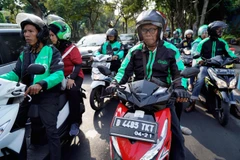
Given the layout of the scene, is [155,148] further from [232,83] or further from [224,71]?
[224,71]

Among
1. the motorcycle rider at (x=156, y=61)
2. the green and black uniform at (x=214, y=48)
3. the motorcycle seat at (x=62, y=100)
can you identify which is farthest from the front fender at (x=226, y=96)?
the motorcycle seat at (x=62, y=100)

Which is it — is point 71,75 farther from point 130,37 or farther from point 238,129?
point 130,37

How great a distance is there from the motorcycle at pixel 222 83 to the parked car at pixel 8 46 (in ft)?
12.3

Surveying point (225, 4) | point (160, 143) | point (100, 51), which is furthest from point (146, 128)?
point (225, 4)

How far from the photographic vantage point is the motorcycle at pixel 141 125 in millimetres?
1521

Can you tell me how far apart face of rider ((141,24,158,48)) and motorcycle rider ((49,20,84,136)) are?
4.68 ft

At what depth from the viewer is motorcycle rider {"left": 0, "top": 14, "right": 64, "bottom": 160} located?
2.24 m

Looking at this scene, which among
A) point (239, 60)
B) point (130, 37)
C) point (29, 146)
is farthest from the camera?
point (130, 37)

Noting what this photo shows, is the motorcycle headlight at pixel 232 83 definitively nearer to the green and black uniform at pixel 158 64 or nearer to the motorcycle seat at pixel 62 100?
the green and black uniform at pixel 158 64

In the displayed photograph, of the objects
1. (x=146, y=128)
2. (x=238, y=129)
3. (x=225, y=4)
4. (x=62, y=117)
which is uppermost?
(x=225, y=4)

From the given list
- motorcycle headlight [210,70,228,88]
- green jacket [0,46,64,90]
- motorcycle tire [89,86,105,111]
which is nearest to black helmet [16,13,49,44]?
green jacket [0,46,64,90]

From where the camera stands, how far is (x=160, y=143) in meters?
1.56

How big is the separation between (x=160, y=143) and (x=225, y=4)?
18.9m

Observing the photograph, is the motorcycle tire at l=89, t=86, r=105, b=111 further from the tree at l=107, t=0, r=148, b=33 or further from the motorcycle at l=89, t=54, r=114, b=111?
the tree at l=107, t=0, r=148, b=33
